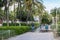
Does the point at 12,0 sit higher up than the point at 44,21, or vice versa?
the point at 12,0

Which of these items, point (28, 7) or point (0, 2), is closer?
point (0, 2)

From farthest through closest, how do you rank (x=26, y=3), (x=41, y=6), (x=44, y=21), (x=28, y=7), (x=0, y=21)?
1. (x=44, y=21)
2. (x=0, y=21)
3. (x=41, y=6)
4. (x=28, y=7)
5. (x=26, y=3)

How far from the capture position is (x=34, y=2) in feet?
126

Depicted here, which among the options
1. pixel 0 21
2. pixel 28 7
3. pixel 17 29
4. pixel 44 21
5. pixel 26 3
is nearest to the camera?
pixel 17 29

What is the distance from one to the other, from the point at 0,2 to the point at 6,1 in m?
1.81

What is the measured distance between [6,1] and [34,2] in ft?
24.8

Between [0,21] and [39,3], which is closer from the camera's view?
[39,3]

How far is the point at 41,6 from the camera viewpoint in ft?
130

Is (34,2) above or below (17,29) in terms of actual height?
above

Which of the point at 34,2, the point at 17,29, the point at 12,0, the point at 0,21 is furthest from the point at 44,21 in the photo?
the point at 17,29

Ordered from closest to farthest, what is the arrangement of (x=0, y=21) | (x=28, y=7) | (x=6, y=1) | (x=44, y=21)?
(x=6, y=1), (x=28, y=7), (x=0, y=21), (x=44, y=21)

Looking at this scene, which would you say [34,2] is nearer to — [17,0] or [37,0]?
[37,0]

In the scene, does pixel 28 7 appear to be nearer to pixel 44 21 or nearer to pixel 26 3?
pixel 26 3

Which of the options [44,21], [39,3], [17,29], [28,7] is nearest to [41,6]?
[39,3]
